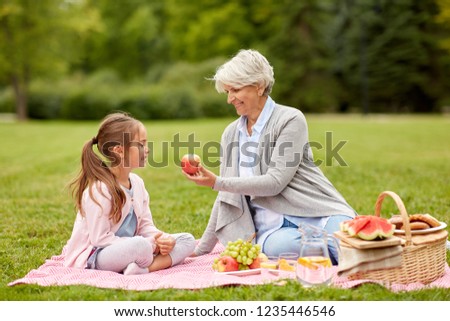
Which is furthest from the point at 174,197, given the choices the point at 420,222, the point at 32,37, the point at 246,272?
the point at 32,37

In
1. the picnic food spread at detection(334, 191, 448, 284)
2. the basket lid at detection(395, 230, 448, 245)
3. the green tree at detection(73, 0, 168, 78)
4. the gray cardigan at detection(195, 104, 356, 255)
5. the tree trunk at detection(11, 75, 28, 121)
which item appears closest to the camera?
the picnic food spread at detection(334, 191, 448, 284)

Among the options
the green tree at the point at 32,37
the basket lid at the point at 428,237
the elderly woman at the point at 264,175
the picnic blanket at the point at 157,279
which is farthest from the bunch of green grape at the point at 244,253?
the green tree at the point at 32,37

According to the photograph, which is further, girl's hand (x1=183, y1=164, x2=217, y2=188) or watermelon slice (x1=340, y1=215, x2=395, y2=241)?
girl's hand (x1=183, y1=164, x2=217, y2=188)

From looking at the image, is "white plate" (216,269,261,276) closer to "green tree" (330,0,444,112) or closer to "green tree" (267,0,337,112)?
"green tree" (330,0,444,112)

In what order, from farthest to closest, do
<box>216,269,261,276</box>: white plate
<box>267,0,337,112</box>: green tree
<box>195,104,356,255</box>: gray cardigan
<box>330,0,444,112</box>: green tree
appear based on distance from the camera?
<box>267,0,337,112</box>: green tree < <box>330,0,444,112</box>: green tree < <box>195,104,356,255</box>: gray cardigan < <box>216,269,261,276</box>: white plate

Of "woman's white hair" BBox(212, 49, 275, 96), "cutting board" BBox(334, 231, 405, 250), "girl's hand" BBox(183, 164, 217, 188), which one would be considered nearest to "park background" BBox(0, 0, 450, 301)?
"cutting board" BBox(334, 231, 405, 250)

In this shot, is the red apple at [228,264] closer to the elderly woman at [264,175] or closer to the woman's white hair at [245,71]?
the elderly woman at [264,175]

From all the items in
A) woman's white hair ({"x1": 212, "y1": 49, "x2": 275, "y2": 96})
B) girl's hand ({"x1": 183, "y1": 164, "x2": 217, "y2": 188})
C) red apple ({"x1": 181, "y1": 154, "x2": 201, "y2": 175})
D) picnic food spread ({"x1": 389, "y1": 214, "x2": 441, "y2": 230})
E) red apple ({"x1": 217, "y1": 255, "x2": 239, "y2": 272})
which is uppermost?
woman's white hair ({"x1": 212, "y1": 49, "x2": 275, "y2": 96})

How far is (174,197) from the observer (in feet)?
25.8

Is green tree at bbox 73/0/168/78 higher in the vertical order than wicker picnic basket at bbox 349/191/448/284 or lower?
higher

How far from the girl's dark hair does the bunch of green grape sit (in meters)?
0.83

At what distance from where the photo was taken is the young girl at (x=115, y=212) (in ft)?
13.7

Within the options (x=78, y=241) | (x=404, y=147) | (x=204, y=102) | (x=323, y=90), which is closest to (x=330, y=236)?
(x=78, y=241)

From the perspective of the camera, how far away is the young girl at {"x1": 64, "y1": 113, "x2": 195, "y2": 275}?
418cm
